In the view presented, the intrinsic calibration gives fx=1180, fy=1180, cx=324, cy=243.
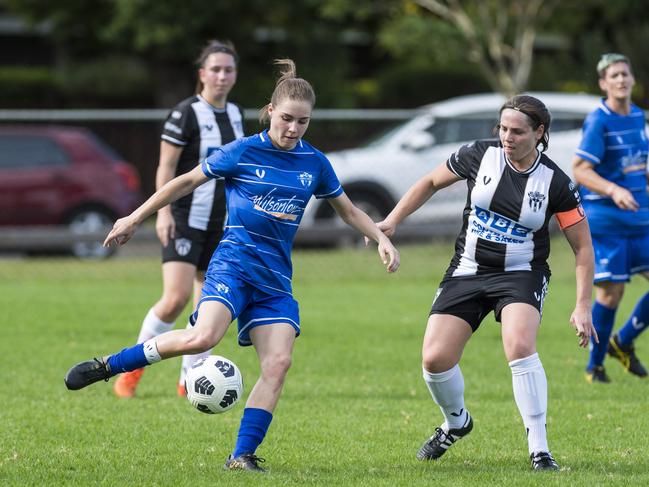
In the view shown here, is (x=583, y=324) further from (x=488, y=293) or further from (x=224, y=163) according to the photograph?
(x=224, y=163)

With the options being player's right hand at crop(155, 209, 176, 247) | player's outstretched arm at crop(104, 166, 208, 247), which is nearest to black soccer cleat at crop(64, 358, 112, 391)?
player's outstretched arm at crop(104, 166, 208, 247)

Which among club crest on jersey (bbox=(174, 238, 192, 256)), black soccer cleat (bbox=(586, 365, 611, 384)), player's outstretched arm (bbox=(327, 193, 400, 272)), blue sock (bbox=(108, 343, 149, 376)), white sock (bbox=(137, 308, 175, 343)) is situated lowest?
black soccer cleat (bbox=(586, 365, 611, 384))

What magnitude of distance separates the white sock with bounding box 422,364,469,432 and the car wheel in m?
10.5

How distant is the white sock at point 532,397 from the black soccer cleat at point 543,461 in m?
0.02

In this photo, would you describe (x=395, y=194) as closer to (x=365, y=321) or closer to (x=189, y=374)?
(x=365, y=321)

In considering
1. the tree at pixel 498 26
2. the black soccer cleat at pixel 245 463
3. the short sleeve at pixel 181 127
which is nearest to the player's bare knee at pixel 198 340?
the black soccer cleat at pixel 245 463

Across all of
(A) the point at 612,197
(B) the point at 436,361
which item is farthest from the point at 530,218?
(A) the point at 612,197

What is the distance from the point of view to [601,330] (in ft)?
28.4

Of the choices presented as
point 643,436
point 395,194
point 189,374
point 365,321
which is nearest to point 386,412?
point 643,436

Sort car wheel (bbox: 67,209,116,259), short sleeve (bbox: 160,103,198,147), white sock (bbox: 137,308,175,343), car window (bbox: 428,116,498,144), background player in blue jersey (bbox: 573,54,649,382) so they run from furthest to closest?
car wheel (bbox: 67,209,116,259)
car window (bbox: 428,116,498,144)
background player in blue jersey (bbox: 573,54,649,382)
white sock (bbox: 137,308,175,343)
short sleeve (bbox: 160,103,198,147)

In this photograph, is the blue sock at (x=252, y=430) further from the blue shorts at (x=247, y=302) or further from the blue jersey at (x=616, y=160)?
the blue jersey at (x=616, y=160)

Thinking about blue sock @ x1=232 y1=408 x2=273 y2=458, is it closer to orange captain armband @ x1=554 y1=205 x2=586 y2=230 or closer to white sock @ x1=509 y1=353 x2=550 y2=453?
white sock @ x1=509 y1=353 x2=550 y2=453

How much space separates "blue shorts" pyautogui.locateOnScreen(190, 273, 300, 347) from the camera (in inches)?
229

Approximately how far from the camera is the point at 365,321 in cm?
1183
